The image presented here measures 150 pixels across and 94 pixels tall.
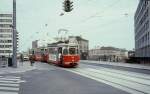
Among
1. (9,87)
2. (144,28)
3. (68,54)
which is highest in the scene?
(144,28)

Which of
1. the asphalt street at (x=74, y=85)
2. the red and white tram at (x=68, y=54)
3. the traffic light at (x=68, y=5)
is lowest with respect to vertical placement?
the asphalt street at (x=74, y=85)

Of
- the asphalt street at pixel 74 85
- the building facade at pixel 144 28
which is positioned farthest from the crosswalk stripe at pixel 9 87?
the building facade at pixel 144 28

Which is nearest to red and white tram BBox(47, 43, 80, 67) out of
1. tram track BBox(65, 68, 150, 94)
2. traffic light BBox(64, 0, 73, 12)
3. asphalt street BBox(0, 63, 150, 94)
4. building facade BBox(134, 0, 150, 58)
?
tram track BBox(65, 68, 150, 94)

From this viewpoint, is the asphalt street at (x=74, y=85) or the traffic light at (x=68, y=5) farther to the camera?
the traffic light at (x=68, y=5)

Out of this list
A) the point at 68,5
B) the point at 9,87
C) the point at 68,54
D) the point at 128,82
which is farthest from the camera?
the point at 68,54

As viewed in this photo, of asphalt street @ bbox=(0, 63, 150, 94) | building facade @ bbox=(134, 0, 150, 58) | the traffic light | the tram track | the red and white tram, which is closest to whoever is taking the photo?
asphalt street @ bbox=(0, 63, 150, 94)

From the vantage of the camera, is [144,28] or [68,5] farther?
[144,28]

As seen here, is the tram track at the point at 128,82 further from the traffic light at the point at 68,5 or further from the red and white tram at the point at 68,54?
the red and white tram at the point at 68,54

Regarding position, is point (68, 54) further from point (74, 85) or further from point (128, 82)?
point (74, 85)

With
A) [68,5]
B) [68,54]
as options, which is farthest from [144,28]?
[68,5]

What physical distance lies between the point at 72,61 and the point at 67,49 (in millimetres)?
1465

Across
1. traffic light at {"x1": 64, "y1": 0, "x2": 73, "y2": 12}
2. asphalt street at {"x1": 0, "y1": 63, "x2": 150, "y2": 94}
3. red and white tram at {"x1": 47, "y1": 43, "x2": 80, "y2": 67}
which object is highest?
traffic light at {"x1": 64, "y1": 0, "x2": 73, "y2": 12}

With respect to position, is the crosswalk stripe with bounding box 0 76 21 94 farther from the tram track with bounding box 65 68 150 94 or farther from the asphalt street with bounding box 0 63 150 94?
the tram track with bounding box 65 68 150 94

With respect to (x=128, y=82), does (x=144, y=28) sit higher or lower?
higher
